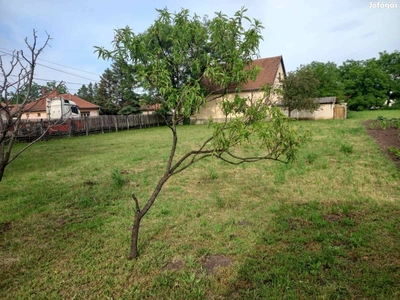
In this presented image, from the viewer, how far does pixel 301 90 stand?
62.7ft

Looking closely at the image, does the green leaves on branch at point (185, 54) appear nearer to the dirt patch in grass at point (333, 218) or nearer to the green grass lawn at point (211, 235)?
the green grass lawn at point (211, 235)

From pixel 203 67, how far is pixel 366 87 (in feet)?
147

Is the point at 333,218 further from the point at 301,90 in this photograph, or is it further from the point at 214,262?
the point at 301,90

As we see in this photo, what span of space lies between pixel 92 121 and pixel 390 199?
18.9 meters

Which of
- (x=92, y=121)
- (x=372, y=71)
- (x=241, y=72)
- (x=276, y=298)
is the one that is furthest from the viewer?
(x=372, y=71)

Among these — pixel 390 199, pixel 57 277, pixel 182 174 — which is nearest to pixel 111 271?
pixel 57 277

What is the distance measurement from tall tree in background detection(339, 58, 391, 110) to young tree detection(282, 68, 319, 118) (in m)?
22.9

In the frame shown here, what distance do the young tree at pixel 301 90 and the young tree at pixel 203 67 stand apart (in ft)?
59.6

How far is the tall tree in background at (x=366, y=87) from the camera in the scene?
121ft

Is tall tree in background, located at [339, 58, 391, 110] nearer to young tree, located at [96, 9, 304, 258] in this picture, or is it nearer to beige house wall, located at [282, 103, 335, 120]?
beige house wall, located at [282, 103, 335, 120]

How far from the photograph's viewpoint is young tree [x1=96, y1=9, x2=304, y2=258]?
2199 mm

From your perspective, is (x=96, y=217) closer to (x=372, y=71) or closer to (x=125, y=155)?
(x=125, y=155)

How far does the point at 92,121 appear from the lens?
18688mm

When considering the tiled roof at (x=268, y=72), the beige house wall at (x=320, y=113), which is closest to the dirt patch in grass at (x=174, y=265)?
the tiled roof at (x=268, y=72)
